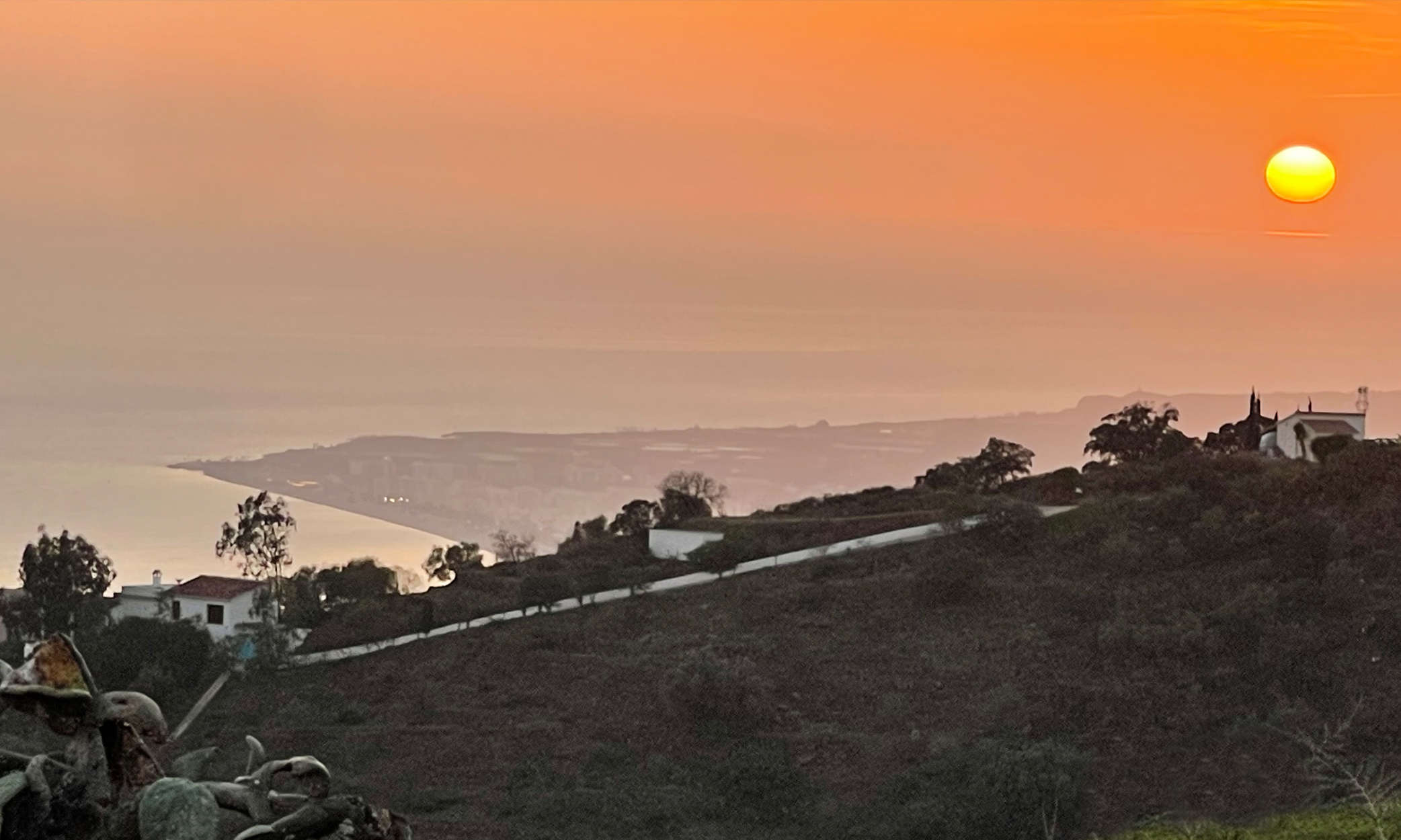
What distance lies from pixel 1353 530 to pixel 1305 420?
8.54 metres

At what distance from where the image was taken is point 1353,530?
30562mm

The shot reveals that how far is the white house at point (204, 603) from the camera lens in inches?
1289

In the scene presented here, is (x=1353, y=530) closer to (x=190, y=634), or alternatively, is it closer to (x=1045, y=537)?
(x=1045, y=537)

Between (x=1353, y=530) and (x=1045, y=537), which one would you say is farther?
(x=1045, y=537)

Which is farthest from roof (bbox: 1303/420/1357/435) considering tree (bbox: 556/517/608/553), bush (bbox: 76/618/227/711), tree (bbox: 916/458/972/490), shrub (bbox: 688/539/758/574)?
bush (bbox: 76/618/227/711)

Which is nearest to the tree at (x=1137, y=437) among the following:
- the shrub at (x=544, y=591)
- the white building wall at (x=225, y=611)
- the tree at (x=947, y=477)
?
the tree at (x=947, y=477)

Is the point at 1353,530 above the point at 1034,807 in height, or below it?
above

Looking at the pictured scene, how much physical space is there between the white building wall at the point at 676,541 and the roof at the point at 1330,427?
13.2 m

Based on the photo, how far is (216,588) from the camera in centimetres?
3388

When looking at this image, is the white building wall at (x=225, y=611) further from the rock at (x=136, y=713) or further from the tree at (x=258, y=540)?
the rock at (x=136, y=713)

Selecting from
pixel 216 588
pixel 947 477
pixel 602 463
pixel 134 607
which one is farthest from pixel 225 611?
pixel 602 463

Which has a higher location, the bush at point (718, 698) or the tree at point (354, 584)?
the tree at point (354, 584)

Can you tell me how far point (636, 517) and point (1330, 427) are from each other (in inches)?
589

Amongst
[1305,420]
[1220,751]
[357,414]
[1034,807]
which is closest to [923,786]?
[1034,807]
